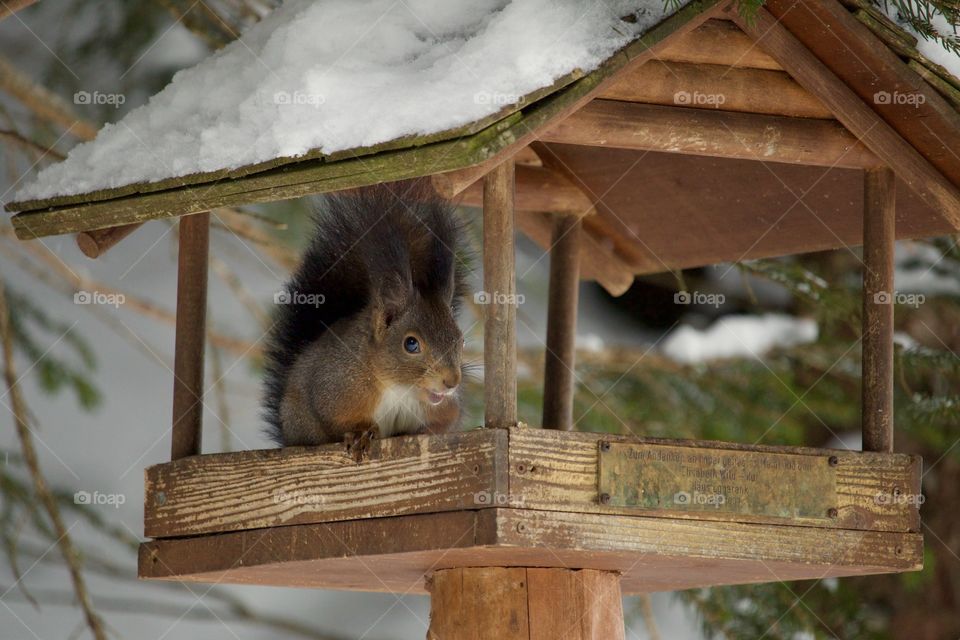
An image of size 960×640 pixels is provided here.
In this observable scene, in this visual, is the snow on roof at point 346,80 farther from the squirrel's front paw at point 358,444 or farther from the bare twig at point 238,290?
the bare twig at point 238,290

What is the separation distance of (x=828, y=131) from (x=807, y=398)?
1.98 m

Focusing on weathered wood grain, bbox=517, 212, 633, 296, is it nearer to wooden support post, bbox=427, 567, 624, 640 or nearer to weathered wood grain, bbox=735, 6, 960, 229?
weathered wood grain, bbox=735, 6, 960, 229

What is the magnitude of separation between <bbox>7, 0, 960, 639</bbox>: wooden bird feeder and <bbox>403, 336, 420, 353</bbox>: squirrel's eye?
0.99 feet

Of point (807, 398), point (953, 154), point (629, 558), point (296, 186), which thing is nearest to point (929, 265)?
point (807, 398)

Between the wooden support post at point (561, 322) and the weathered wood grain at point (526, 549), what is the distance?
52 centimetres

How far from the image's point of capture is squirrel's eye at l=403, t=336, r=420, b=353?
7.50 feet

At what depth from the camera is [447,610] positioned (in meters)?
2.18

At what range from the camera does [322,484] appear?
2031 mm

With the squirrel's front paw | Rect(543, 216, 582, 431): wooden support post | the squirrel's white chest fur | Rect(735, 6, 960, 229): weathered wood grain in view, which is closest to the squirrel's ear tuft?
the squirrel's white chest fur

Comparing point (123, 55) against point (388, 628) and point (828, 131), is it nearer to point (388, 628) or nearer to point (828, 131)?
point (828, 131)

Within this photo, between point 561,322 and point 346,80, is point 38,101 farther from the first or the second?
point 346,80

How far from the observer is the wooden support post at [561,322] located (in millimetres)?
2744

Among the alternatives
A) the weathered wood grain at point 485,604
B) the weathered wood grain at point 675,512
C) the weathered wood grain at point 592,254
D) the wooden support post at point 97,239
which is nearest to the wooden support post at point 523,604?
the weathered wood grain at point 485,604

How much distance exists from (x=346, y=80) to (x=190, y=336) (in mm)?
686
